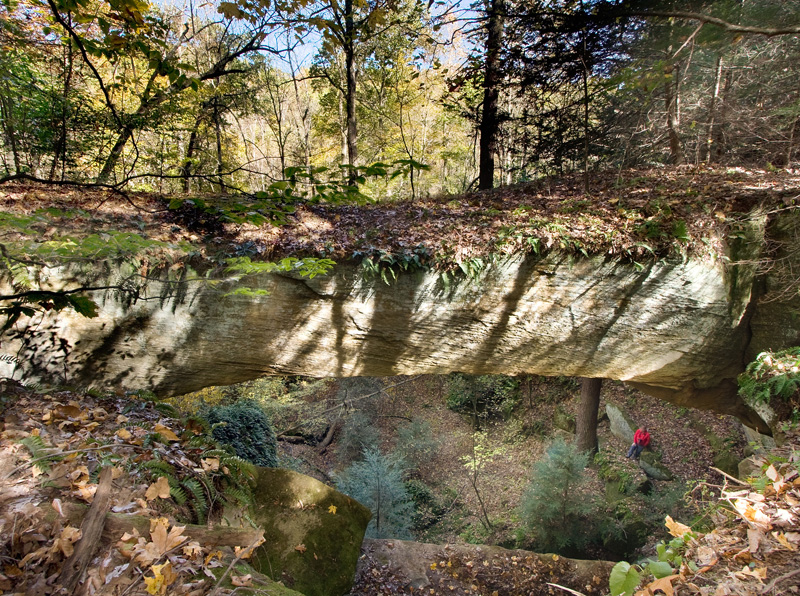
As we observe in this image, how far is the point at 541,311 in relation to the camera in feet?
19.0

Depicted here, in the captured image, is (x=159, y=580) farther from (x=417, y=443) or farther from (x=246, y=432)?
(x=417, y=443)

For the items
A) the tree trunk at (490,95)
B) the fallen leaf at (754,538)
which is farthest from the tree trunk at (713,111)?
the fallen leaf at (754,538)

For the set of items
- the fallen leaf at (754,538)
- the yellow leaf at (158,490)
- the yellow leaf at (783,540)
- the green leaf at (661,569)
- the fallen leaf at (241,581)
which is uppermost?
the yellow leaf at (158,490)

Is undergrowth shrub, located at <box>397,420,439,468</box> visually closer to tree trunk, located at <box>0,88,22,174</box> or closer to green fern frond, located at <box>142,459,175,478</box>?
green fern frond, located at <box>142,459,175,478</box>

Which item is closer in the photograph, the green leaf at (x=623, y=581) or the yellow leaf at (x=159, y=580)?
the yellow leaf at (x=159, y=580)

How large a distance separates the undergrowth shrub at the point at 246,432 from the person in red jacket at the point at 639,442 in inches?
338

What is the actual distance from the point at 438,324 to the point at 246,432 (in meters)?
4.69

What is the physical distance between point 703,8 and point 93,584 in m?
8.55

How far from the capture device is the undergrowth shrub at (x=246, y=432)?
23.8 feet

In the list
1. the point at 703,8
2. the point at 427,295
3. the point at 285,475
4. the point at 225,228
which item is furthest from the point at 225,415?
the point at 703,8

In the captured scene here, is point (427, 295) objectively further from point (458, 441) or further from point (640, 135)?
point (458, 441)

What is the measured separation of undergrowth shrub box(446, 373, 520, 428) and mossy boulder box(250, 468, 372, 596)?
8.40 m

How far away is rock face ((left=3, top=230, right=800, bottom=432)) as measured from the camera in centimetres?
537

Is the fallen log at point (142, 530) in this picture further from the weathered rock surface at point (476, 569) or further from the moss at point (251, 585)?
the weathered rock surface at point (476, 569)
